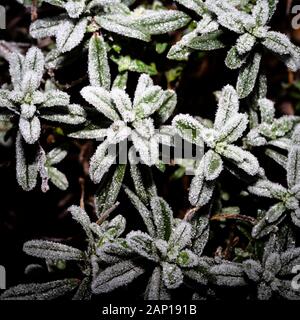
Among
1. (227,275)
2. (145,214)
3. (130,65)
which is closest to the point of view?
(227,275)

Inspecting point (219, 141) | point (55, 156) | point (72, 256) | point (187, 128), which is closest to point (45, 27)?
point (55, 156)

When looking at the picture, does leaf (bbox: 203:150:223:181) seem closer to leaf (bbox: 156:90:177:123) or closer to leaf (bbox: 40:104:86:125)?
leaf (bbox: 156:90:177:123)

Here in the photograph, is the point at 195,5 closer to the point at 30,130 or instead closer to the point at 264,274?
the point at 30,130

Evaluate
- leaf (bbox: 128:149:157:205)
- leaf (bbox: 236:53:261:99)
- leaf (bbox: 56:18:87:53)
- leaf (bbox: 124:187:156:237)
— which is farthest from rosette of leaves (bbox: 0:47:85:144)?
leaf (bbox: 236:53:261:99)

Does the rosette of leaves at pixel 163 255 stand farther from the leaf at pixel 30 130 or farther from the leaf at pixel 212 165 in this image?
the leaf at pixel 30 130
